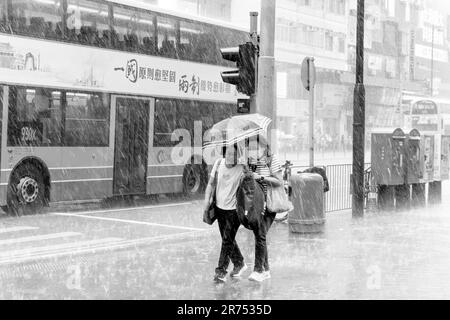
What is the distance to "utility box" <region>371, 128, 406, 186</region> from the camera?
618 inches

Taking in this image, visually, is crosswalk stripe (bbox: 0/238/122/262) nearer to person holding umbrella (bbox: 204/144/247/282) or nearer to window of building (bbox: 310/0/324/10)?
person holding umbrella (bbox: 204/144/247/282)

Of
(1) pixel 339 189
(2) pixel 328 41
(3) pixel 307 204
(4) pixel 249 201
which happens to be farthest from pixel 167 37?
(2) pixel 328 41

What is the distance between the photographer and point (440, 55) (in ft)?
315

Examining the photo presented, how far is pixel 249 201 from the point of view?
7.68 m

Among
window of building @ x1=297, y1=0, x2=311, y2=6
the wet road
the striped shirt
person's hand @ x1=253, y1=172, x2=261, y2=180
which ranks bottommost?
the wet road

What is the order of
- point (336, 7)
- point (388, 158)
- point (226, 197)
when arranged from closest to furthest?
point (226, 197) < point (388, 158) < point (336, 7)

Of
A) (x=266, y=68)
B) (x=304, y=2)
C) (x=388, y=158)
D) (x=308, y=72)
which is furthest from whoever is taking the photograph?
(x=304, y=2)

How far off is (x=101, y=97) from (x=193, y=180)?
3953 millimetres

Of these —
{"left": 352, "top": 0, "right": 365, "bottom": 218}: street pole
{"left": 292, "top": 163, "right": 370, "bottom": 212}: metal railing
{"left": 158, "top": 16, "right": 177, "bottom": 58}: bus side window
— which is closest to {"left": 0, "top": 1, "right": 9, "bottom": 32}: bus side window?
{"left": 158, "top": 16, "right": 177, "bottom": 58}: bus side window

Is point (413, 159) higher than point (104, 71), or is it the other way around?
point (104, 71)

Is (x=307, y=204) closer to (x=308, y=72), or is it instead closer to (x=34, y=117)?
(x=308, y=72)

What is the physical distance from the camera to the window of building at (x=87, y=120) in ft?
51.0

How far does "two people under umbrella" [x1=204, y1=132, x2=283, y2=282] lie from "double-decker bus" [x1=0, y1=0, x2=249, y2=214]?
746 cm
